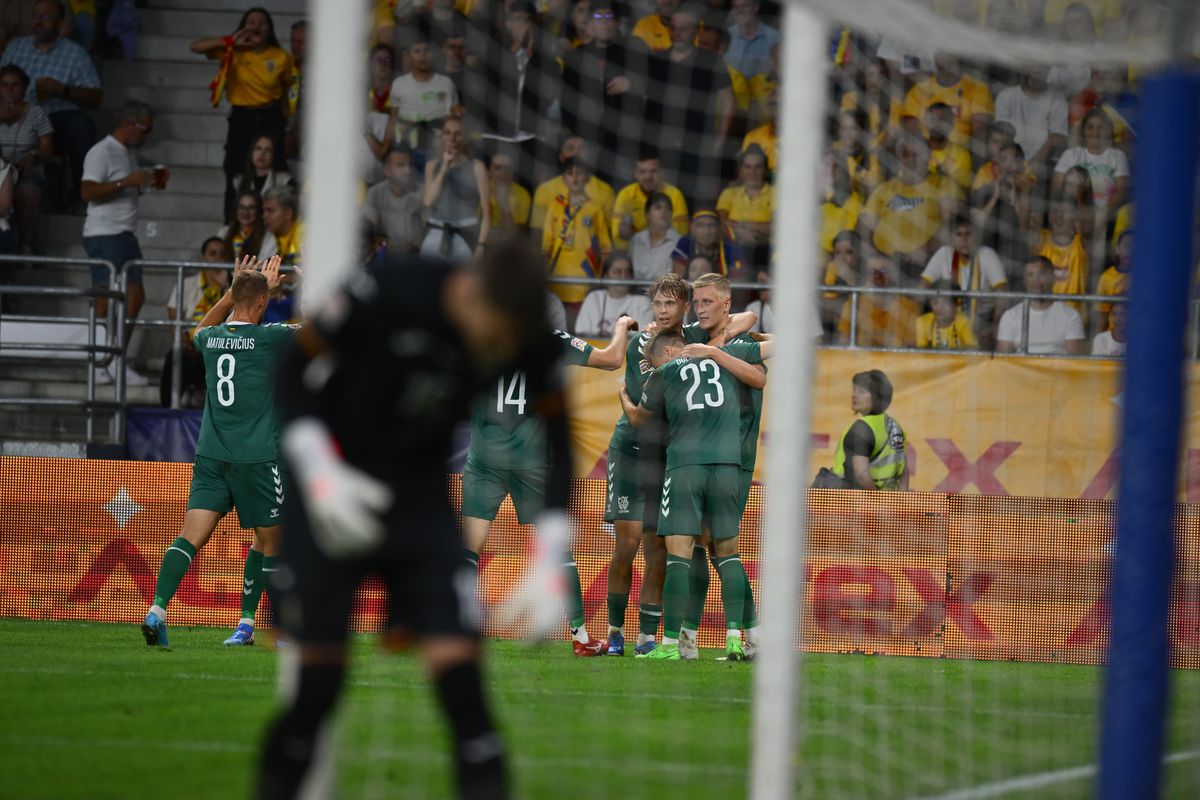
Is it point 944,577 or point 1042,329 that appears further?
point 1042,329

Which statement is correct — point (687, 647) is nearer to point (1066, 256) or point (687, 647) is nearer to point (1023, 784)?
point (1023, 784)

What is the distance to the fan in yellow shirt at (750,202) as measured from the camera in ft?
36.5

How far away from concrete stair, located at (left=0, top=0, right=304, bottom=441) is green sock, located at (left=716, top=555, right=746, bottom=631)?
22.1 ft

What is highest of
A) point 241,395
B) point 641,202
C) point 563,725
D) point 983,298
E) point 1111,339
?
point 641,202

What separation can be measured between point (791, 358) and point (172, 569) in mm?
6018

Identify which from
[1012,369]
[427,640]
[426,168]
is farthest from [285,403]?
[1012,369]

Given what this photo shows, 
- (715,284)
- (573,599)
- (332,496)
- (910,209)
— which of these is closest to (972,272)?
(910,209)

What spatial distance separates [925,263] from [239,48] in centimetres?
759

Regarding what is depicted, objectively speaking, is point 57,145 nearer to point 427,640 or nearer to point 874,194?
point 874,194

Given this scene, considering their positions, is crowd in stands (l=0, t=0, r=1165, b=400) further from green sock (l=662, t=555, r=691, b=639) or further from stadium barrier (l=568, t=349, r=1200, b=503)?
green sock (l=662, t=555, r=691, b=639)

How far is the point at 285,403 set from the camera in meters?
4.46

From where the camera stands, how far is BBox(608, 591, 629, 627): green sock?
10703 mm

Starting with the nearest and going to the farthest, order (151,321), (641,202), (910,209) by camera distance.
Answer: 1. (641,202)
2. (910,209)
3. (151,321)

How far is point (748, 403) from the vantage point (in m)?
10.6
